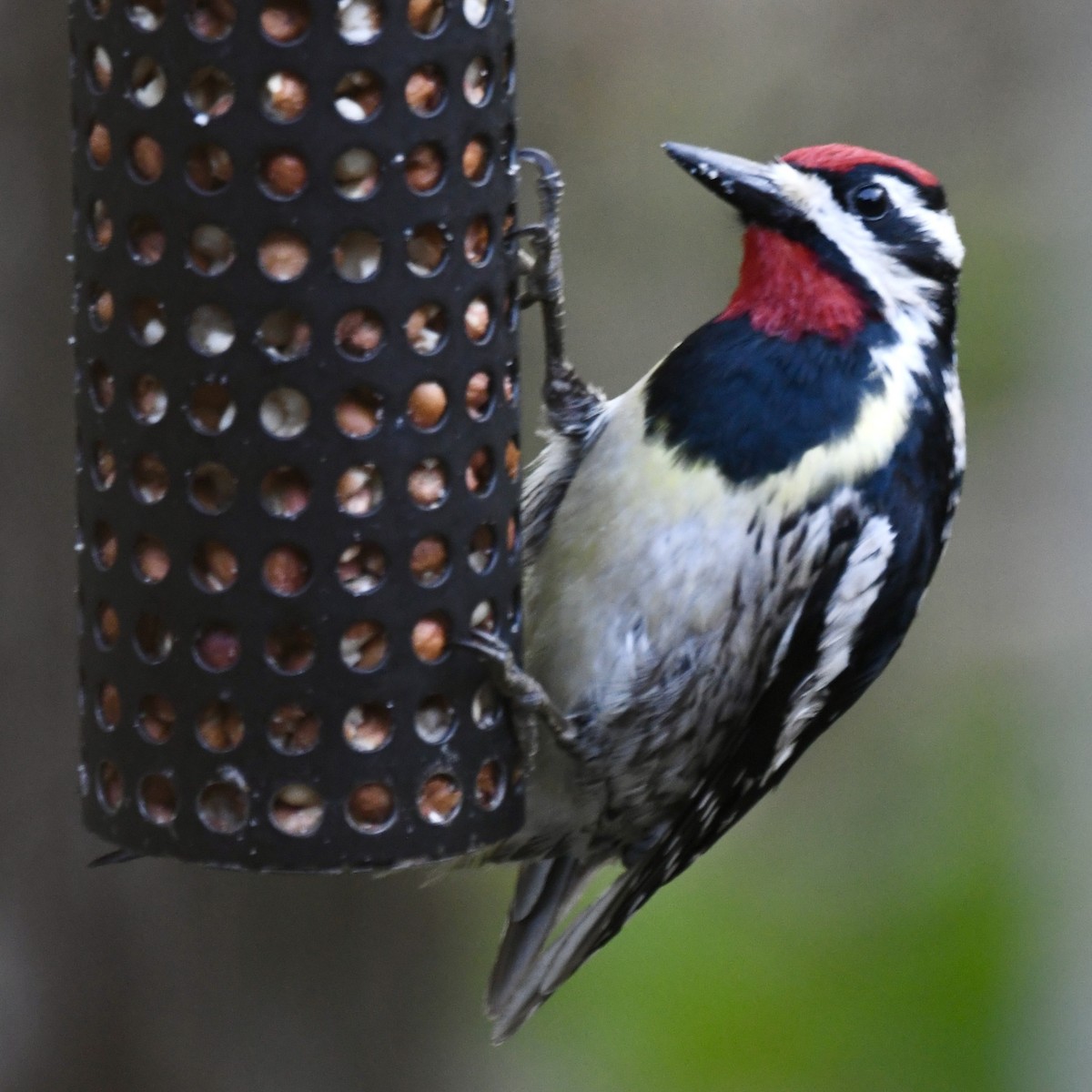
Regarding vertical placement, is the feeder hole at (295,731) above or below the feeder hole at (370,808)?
above

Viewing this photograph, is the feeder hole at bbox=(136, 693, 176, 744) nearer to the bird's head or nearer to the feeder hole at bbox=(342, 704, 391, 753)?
the feeder hole at bbox=(342, 704, 391, 753)

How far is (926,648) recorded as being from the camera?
21.3 feet

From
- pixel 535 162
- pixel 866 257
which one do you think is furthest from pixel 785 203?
pixel 535 162

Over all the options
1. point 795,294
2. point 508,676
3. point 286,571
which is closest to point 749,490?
point 795,294

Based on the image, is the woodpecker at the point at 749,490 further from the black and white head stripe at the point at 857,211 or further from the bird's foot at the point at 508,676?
the bird's foot at the point at 508,676

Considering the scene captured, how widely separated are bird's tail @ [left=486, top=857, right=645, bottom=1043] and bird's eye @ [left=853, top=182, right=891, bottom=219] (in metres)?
→ 1.15

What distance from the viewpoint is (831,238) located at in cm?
297

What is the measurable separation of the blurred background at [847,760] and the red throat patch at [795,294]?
1.77 m

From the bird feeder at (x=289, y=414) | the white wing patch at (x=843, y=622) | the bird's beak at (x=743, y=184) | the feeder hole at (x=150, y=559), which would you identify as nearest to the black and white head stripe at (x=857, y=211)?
the bird's beak at (x=743, y=184)

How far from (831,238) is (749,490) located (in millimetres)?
416

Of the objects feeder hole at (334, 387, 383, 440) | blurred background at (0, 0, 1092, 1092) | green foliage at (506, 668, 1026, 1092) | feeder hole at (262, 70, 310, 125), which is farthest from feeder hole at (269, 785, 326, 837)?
green foliage at (506, 668, 1026, 1092)

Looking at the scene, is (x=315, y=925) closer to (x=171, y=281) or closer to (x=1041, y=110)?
(x=171, y=281)

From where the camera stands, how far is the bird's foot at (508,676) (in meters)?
2.35

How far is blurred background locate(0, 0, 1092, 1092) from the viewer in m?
4.40
